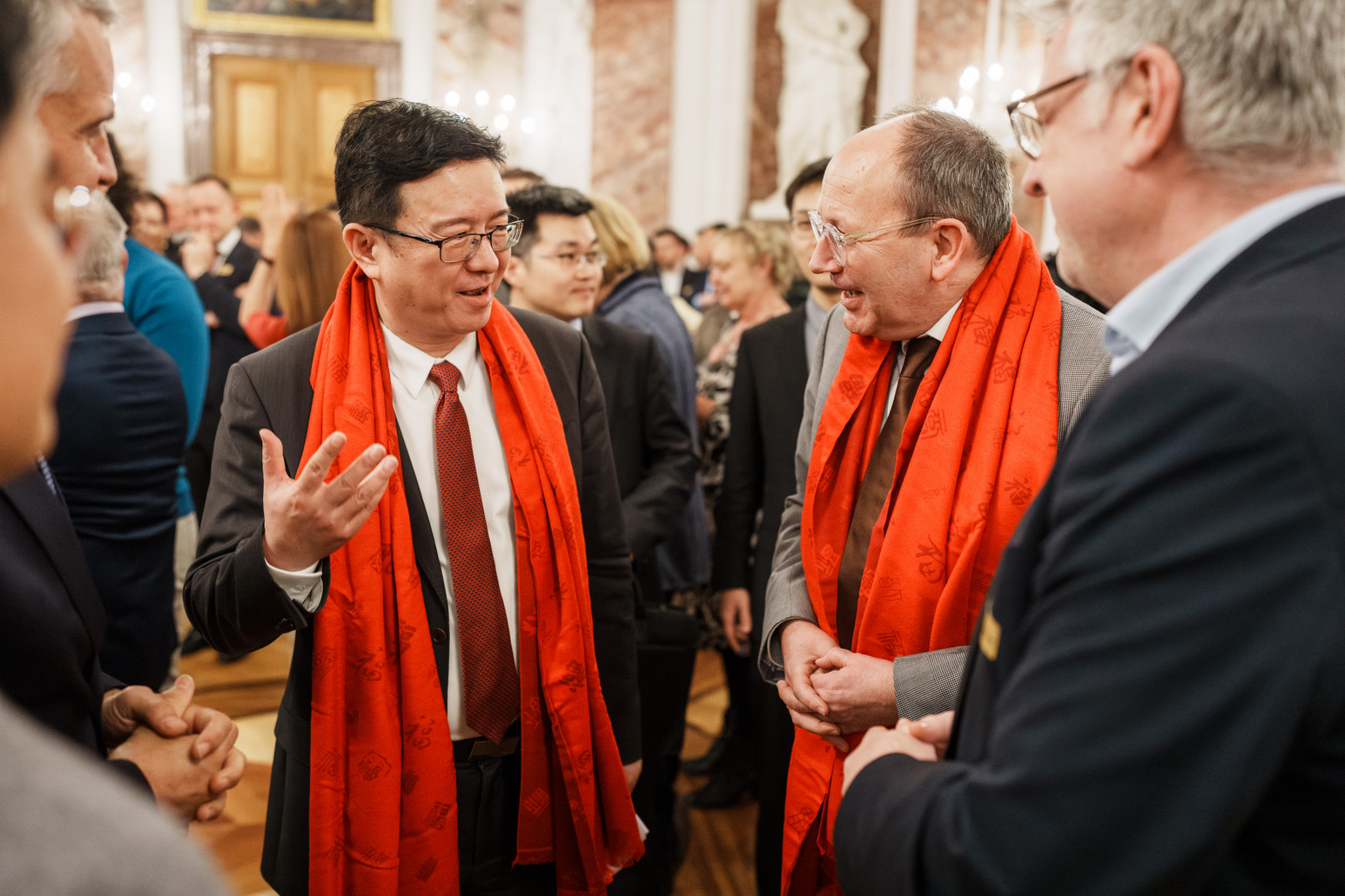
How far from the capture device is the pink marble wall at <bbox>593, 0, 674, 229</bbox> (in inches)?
408

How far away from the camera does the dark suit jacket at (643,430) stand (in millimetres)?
2623

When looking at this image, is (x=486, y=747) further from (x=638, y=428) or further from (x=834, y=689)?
Answer: (x=638, y=428)

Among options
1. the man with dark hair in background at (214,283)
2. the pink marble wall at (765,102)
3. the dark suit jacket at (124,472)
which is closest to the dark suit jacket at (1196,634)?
the dark suit jacket at (124,472)

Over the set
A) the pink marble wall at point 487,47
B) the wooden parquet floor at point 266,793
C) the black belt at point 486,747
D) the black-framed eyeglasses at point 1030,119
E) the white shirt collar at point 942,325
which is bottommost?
the wooden parquet floor at point 266,793

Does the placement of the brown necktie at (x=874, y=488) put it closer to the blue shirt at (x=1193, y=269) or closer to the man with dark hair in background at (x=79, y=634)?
the blue shirt at (x=1193, y=269)

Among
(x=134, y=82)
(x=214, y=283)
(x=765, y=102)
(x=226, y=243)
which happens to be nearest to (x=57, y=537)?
(x=214, y=283)

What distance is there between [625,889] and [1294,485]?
78.4 inches

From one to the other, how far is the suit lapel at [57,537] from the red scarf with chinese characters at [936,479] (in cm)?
110

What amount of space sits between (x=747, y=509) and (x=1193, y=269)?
1.88 m

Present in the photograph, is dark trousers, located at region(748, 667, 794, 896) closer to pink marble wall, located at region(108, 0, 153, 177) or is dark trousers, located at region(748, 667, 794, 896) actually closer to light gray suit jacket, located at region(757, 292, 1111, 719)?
light gray suit jacket, located at region(757, 292, 1111, 719)

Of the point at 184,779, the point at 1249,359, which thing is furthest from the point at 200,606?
the point at 1249,359

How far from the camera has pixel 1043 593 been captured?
83 centimetres

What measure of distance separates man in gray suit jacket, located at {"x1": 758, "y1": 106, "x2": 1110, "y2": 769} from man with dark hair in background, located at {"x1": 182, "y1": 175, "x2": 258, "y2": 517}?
1.83m

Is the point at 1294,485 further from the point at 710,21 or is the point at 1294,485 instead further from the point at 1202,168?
the point at 710,21
